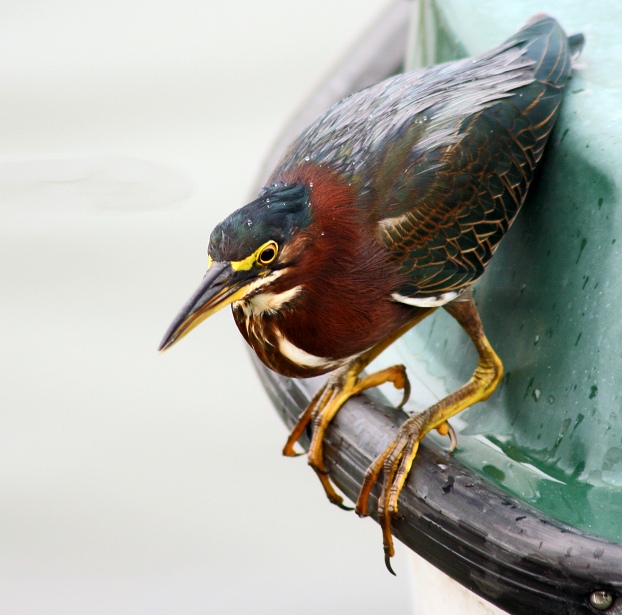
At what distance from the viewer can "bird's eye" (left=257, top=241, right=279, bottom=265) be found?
93 cm

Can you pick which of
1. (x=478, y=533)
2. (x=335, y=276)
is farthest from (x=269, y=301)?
(x=478, y=533)

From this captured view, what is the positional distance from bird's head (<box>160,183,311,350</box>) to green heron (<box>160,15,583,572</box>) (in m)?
0.01

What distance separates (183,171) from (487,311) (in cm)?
152

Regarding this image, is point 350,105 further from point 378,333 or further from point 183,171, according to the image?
point 183,171

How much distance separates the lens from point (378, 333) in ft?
3.53

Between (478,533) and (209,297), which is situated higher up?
(209,297)

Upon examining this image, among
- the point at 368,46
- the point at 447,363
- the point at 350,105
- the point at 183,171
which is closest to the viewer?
the point at 350,105

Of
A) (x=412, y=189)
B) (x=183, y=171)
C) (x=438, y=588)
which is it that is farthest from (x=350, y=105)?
(x=183, y=171)

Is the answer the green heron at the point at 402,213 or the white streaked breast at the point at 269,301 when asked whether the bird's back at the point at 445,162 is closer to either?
the green heron at the point at 402,213

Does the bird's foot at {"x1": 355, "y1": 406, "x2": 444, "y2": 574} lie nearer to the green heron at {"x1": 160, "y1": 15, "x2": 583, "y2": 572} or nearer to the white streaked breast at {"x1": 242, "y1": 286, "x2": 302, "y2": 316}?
the green heron at {"x1": 160, "y1": 15, "x2": 583, "y2": 572}

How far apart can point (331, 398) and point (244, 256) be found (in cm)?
32

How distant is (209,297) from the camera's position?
3.00ft

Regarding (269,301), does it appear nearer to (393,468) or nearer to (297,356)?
(297,356)

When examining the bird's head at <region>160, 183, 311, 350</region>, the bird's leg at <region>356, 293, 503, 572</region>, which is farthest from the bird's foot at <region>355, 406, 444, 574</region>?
the bird's head at <region>160, 183, 311, 350</region>
